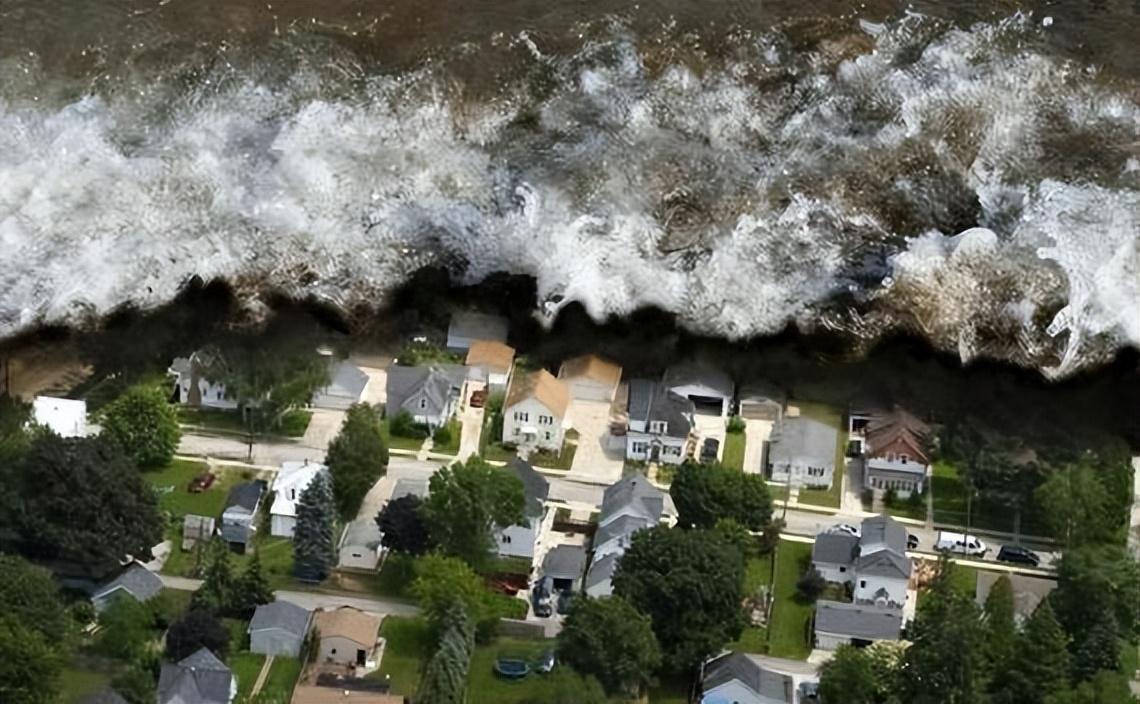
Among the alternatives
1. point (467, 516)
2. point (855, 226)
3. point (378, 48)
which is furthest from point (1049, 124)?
point (467, 516)

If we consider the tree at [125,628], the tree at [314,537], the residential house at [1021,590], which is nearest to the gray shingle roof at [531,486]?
the tree at [314,537]

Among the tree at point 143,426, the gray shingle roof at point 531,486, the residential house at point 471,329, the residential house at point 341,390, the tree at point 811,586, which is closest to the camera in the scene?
the tree at point 811,586

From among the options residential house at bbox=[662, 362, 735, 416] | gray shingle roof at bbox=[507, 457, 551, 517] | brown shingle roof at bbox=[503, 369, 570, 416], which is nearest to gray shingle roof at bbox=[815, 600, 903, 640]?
gray shingle roof at bbox=[507, 457, 551, 517]

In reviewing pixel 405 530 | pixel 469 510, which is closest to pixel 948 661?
pixel 469 510

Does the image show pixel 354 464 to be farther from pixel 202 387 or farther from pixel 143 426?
pixel 202 387

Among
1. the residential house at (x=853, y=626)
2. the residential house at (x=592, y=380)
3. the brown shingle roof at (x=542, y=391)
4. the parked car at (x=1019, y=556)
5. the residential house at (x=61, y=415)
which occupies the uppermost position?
the residential house at (x=592, y=380)

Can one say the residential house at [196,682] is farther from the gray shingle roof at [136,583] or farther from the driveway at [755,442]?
the driveway at [755,442]
